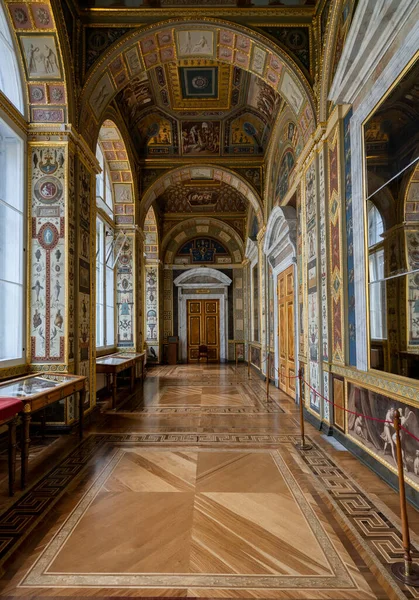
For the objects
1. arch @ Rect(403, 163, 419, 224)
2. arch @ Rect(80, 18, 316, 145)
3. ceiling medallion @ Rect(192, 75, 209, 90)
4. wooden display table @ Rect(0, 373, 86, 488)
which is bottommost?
wooden display table @ Rect(0, 373, 86, 488)

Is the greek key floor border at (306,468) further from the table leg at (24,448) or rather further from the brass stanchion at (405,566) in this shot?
the table leg at (24,448)

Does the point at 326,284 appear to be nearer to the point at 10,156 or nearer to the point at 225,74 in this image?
the point at 10,156

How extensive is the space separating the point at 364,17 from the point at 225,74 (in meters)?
5.30

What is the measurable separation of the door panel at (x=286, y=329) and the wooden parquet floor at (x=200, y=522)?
2.92m

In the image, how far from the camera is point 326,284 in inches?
223

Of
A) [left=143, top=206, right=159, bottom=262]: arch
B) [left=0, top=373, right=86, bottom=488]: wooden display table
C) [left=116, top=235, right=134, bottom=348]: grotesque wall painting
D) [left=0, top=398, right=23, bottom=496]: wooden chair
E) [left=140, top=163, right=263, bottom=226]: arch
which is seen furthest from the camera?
[left=143, top=206, right=159, bottom=262]: arch

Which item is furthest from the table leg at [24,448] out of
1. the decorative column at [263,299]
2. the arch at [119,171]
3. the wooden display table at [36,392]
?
the decorative column at [263,299]

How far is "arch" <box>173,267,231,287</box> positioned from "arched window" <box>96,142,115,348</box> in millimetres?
6843

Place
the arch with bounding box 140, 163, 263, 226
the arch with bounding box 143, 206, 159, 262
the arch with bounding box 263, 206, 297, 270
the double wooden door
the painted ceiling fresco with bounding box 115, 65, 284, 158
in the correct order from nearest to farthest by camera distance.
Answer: the arch with bounding box 263, 206, 297, 270
the painted ceiling fresco with bounding box 115, 65, 284, 158
the arch with bounding box 140, 163, 263, 226
the arch with bounding box 143, 206, 159, 262
the double wooden door

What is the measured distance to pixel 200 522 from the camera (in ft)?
10.2

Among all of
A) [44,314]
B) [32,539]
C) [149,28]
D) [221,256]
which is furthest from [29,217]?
[221,256]

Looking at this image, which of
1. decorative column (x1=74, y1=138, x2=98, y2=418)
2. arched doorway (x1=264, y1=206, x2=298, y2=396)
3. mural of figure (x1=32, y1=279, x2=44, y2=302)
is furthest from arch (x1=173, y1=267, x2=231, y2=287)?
mural of figure (x1=32, y1=279, x2=44, y2=302)

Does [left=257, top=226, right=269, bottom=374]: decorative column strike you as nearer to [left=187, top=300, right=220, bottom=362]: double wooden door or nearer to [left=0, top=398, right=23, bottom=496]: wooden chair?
[left=187, top=300, right=220, bottom=362]: double wooden door

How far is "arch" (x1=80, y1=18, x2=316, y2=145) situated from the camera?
6.35 m
